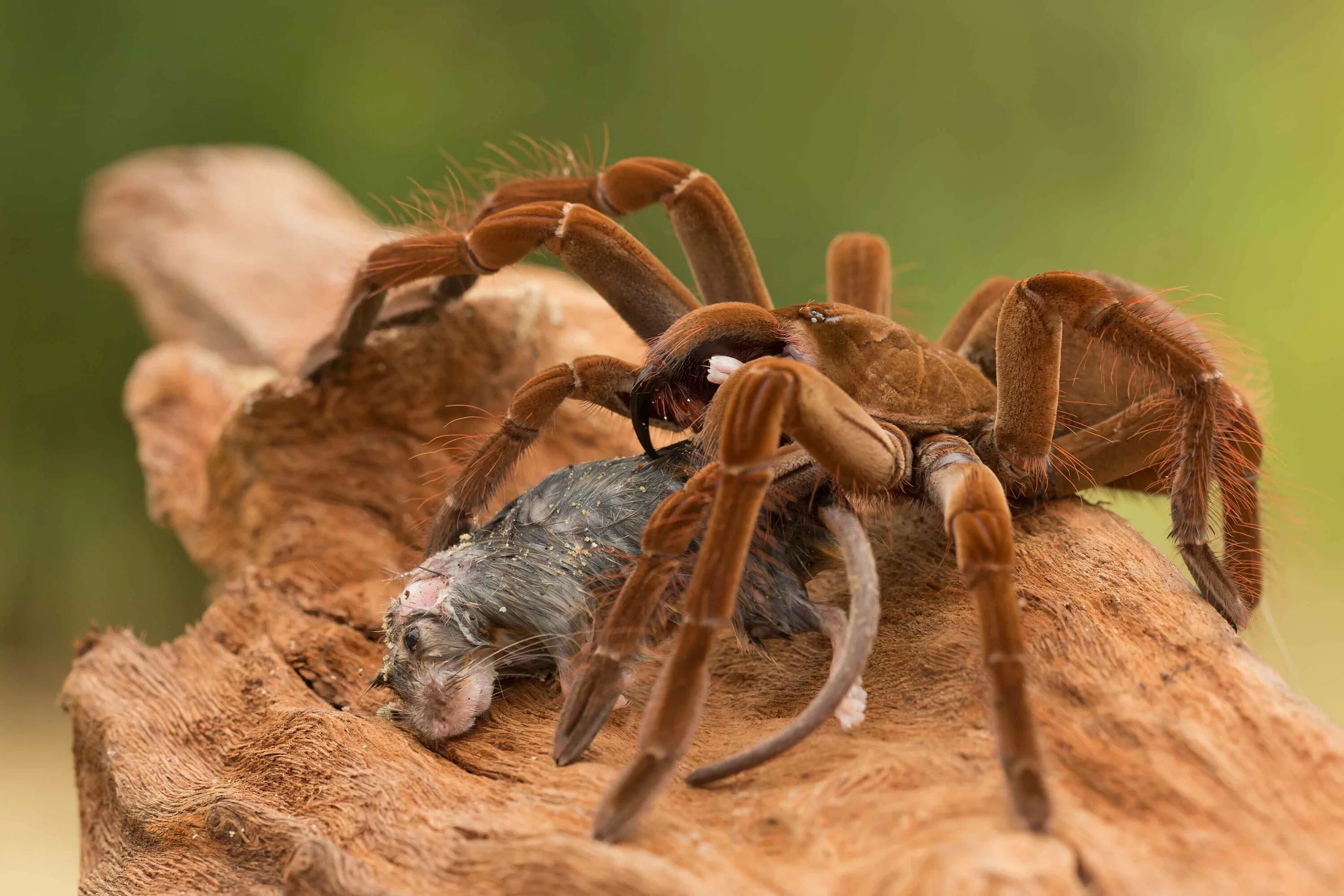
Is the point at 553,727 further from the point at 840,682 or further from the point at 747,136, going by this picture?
the point at 747,136

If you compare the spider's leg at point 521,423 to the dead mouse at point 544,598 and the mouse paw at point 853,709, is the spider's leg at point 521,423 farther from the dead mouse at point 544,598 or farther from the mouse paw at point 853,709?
the mouse paw at point 853,709

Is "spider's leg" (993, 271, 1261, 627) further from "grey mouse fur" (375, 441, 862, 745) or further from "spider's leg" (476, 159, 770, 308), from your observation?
"spider's leg" (476, 159, 770, 308)

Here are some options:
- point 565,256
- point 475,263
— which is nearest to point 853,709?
point 565,256

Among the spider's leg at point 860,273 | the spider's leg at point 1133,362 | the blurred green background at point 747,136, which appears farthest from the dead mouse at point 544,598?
the blurred green background at point 747,136

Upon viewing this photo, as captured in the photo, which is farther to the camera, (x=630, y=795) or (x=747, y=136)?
(x=747, y=136)

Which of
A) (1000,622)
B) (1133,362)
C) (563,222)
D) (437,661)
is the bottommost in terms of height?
(437,661)

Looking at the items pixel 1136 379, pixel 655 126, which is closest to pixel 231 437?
pixel 1136 379

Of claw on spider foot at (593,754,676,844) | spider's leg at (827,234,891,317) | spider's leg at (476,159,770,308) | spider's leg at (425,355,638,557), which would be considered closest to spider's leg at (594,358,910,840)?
claw on spider foot at (593,754,676,844)

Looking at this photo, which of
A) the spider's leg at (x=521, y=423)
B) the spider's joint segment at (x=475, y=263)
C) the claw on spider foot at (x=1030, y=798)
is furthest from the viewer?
the spider's joint segment at (x=475, y=263)
